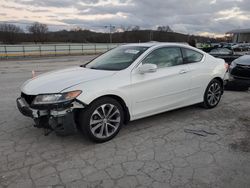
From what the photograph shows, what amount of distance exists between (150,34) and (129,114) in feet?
208

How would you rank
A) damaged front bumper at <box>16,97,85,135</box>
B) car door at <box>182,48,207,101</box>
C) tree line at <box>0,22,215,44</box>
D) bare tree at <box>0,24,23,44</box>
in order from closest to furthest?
1. damaged front bumper at <box>16,97,85,135</box>
2. car door at <box>182,48,207,101</box>
3. bare tree at <box>0,24,23,44</box>
4. tree line at <box>0,22,215,44</box>

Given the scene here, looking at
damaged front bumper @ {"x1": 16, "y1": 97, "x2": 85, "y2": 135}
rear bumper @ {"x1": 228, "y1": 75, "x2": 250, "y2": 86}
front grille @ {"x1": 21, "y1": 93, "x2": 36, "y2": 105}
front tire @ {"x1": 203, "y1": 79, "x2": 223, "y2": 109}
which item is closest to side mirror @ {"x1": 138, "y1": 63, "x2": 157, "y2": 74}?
damaged front bumper @ {"x1": 16, "y1": 97, "x2": 85, "y2": 135}

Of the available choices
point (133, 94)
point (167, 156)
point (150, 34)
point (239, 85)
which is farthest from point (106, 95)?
point (150, 34)

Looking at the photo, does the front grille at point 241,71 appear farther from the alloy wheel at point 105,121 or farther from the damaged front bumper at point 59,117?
the damaged front bumper at point 59,117

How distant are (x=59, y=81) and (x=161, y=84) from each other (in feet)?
5.82

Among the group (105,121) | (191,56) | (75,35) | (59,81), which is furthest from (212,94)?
(75,35)

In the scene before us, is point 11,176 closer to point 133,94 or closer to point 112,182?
point 112,182

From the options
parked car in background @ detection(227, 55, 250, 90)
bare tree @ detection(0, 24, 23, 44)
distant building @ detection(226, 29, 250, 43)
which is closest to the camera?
parked car in background @ detection(227, 55, 250, 90)

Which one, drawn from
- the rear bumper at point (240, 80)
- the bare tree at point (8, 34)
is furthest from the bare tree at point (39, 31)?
the rear bumper at point (240, 80)

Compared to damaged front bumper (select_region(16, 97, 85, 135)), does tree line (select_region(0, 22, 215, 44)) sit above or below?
above

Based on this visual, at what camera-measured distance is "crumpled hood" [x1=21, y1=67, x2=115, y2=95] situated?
12.1 ft

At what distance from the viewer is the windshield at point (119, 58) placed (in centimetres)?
438

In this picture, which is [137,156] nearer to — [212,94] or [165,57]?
[165,57]

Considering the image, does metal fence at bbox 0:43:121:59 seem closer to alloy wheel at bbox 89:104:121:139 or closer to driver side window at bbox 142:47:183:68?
driver side window at bbox 142:47:183:68
